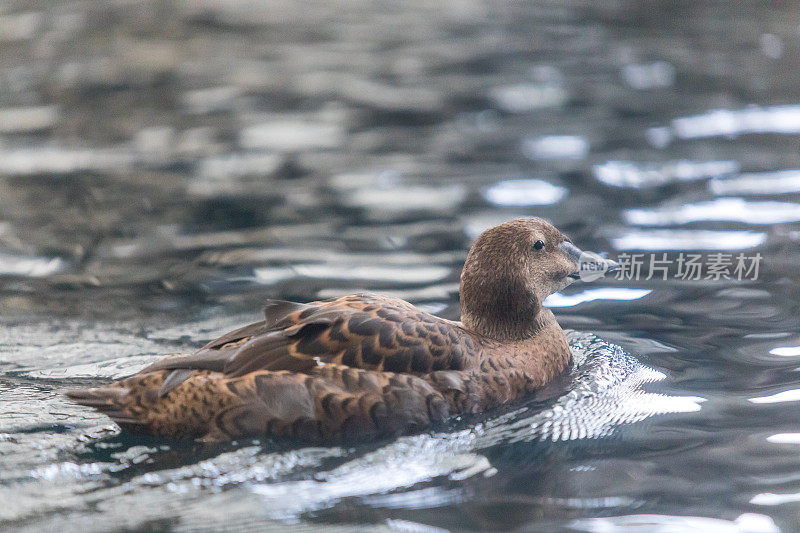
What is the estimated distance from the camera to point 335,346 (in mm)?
5461

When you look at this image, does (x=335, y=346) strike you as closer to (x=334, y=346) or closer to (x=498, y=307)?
(x=334, y=346)

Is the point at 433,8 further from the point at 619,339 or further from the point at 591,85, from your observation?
the point at 619,339

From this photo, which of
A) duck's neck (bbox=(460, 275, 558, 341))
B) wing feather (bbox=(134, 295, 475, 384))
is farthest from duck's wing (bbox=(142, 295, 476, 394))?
duck's neck (bbox=(460, 275, 558, 341))

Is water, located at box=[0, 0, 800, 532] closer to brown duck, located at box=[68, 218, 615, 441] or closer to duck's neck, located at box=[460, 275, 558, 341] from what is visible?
brown duck, located at box=[68, 218, 615, 441]

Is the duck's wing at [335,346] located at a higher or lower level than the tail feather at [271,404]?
higher

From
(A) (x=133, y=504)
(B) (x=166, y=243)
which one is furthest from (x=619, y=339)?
(B) (x=166, y=243)

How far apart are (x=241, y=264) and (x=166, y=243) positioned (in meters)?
0.94

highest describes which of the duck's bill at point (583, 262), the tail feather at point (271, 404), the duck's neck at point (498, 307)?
the duck's bill at point (583, 262)

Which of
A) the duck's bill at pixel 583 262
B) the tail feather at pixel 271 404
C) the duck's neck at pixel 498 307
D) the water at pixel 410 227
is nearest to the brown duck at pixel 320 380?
the tail feather at pixel 271 404

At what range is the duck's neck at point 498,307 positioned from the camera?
6.21m

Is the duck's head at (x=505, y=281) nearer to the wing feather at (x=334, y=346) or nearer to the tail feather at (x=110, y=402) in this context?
the wing feather at (x=334, y=346)

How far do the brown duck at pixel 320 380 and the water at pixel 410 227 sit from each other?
14 centimetres

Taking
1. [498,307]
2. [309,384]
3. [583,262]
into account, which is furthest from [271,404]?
[583,262]

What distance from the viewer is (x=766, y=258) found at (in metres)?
8.23
